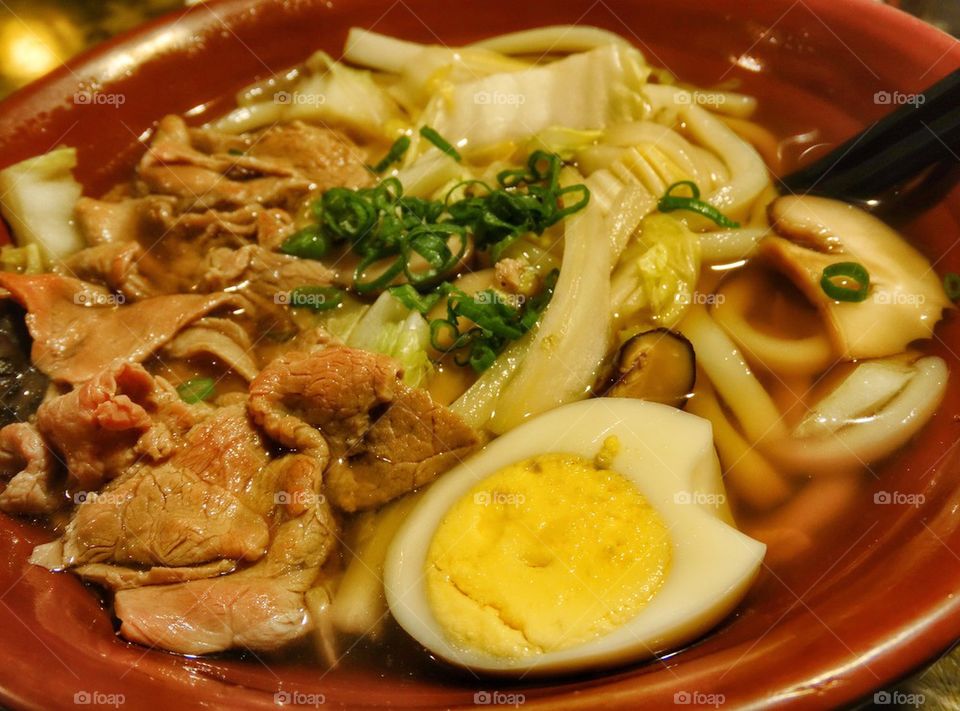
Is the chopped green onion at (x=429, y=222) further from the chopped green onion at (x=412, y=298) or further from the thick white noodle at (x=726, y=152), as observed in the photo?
the thick white noodle at (x=726, y=152)

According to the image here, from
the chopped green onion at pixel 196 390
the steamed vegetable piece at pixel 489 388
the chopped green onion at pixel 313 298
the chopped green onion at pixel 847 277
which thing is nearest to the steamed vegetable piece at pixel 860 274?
the chopped green onion at pixel 847 277

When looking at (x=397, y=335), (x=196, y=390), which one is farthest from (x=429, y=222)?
(x=196, y=390)

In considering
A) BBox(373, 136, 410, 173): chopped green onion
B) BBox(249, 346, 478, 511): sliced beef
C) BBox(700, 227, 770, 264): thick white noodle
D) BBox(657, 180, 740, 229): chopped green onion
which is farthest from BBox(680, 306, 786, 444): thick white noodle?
BBox(373, 136, 410, 173): chopped green onion

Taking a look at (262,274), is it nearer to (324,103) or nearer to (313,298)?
(313,298)

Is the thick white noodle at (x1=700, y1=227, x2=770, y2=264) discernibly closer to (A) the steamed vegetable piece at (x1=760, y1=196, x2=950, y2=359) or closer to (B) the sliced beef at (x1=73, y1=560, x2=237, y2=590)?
(A) the steamed vegetable piece at (x1=760, y1=196, x2=950, y2=359)

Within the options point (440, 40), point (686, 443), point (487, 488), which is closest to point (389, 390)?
point (487, 488)
